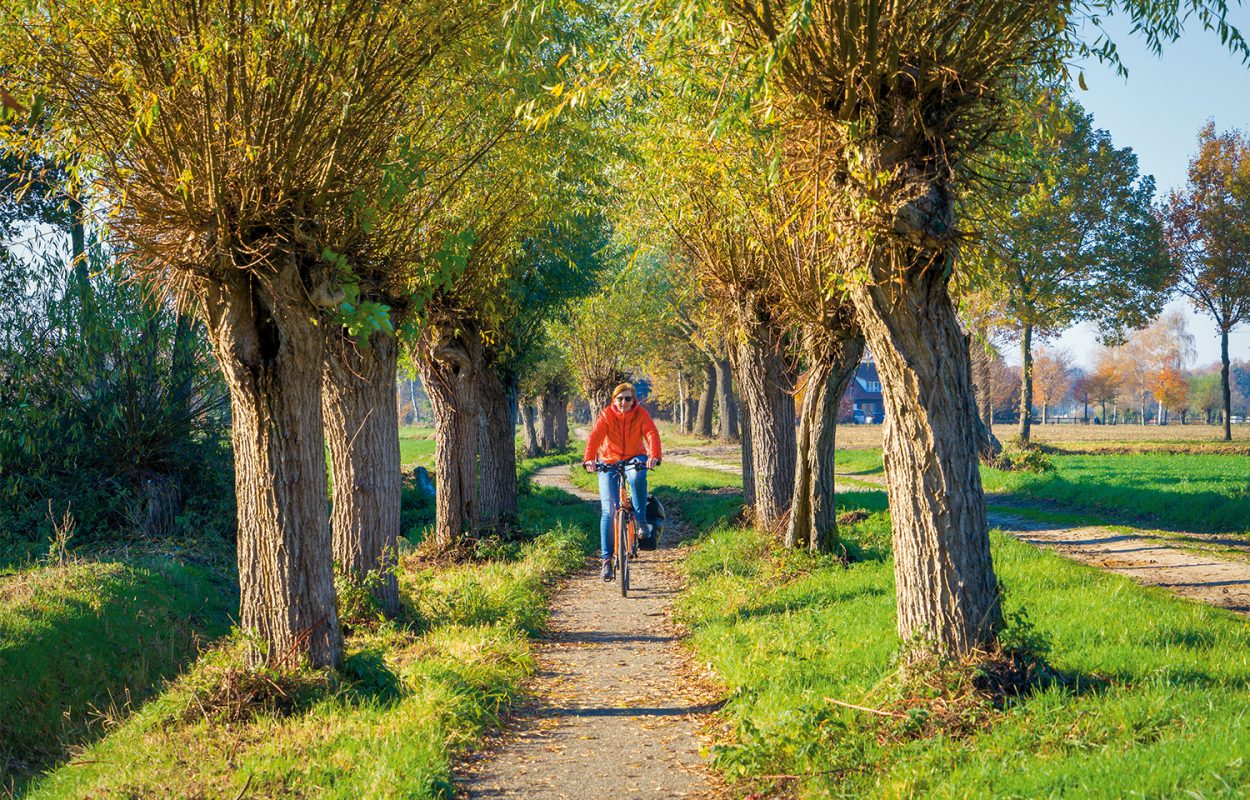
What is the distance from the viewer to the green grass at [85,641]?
921 cm

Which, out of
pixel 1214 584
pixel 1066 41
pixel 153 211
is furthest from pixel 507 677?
pixel 1214 584

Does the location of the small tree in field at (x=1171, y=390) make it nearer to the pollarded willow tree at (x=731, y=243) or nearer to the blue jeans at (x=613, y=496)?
the pollarded willow tree at (x=731, y=243)

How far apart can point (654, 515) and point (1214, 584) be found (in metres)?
6.28

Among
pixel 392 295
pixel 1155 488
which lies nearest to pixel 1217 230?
pixel 1155 488

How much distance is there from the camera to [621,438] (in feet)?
38.2

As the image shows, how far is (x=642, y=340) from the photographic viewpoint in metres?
40.0

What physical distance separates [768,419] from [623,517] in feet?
14.3

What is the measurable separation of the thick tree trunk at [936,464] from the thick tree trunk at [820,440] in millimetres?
6119

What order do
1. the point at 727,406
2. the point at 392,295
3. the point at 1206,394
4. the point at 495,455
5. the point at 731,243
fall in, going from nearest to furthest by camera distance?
1. the point at 392,295
2. the point at 731,243
3. the point at 495,455
4. the point at 727,406
5. the point at 1206,394

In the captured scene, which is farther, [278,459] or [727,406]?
[727,406]

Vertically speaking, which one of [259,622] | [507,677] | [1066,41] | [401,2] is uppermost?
[401,2]

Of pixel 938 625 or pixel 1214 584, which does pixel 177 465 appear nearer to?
pixel 938 625

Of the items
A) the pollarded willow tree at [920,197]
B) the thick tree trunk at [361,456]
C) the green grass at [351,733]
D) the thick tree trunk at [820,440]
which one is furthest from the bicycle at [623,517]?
the pollarded willow tree at [920,197]

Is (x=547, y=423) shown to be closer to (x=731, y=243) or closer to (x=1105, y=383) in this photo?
(x=731, y=243)
